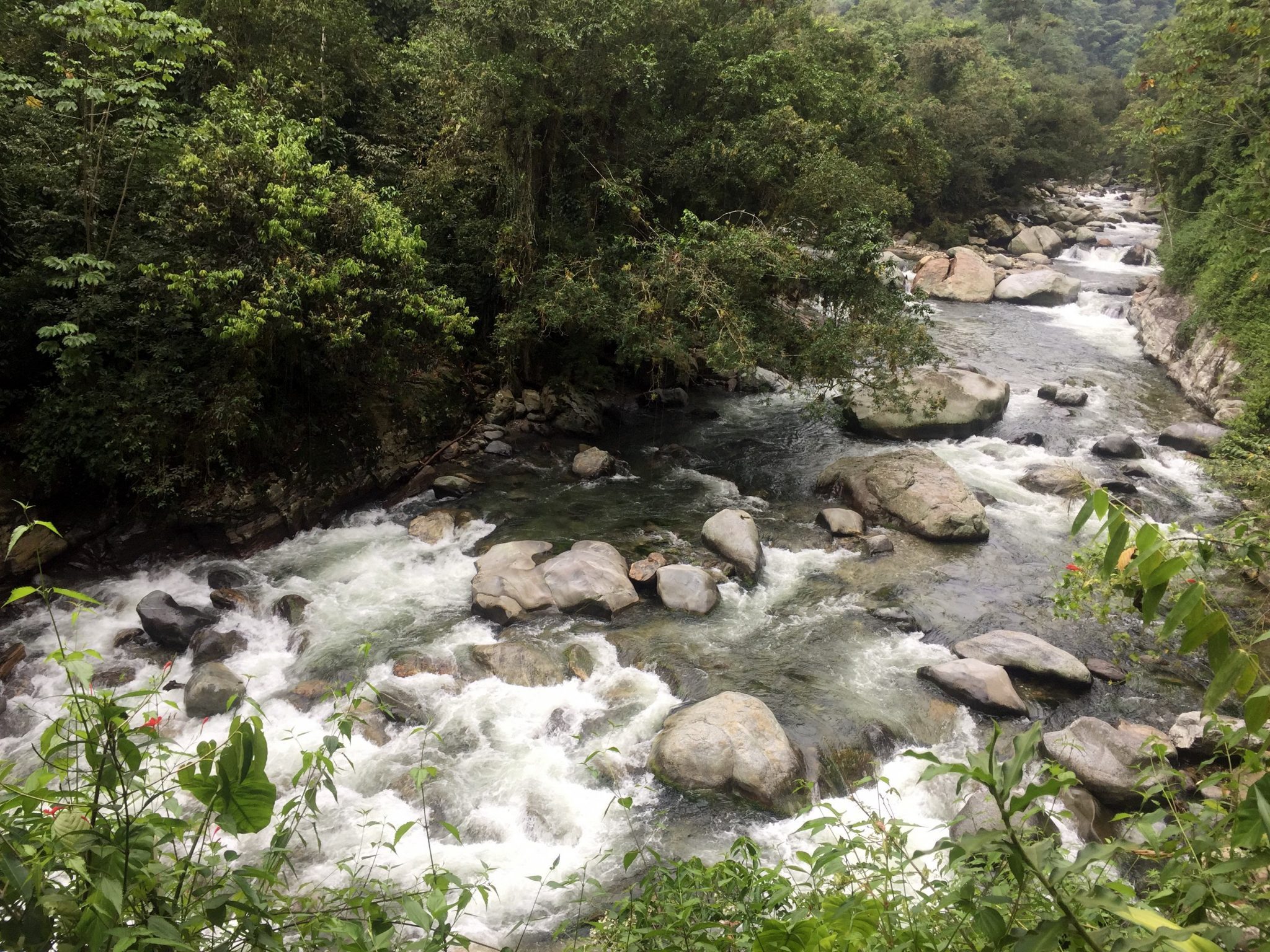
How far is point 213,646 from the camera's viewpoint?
758 centimetres

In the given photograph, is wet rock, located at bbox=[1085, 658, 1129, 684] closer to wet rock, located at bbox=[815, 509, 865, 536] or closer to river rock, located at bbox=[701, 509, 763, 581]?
wet rock, located at bbox=[815, 509, 865, 536]

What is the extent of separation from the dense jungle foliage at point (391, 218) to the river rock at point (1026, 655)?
4.44 metres

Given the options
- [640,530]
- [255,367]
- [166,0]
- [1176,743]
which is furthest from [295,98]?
[1176,743]

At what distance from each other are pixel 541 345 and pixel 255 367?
17.5 feet

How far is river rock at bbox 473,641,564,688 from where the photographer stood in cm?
738

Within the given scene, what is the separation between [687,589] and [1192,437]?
379 inches

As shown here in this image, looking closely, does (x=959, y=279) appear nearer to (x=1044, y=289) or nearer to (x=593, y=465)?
(x=1044, y=289)

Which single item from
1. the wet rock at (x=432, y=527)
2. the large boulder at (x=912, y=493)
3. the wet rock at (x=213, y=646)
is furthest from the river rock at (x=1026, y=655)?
the wet rock at (x=213, y=646)

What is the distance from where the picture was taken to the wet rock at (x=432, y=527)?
9.95m

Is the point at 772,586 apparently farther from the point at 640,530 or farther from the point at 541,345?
the point at 541,345

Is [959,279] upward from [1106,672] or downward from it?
upward

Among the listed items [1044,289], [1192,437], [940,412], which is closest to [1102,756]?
[940,412]

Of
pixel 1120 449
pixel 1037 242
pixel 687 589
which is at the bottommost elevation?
pixel 687 589

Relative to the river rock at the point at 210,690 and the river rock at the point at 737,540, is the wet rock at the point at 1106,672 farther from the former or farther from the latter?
the river rock at the point at 210,690
